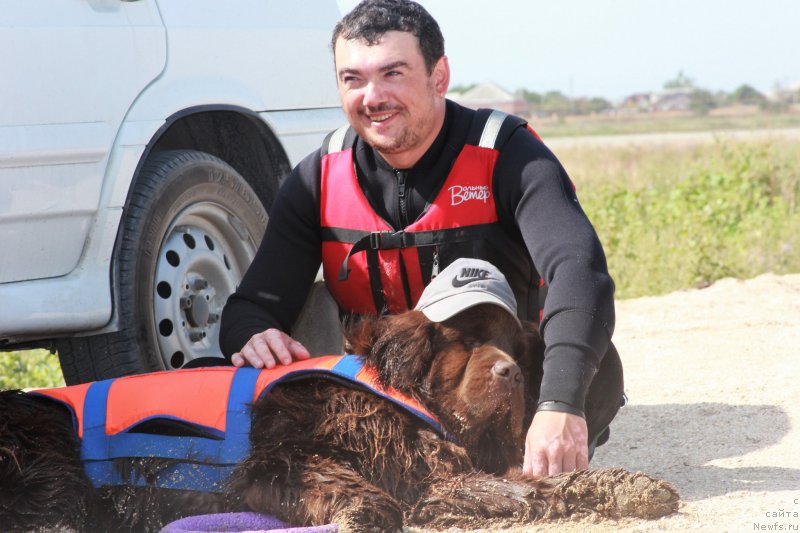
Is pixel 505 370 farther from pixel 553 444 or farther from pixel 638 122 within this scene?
pixel 638 122

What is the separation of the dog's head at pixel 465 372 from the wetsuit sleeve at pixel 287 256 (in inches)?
25.5

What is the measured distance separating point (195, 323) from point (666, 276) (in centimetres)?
446

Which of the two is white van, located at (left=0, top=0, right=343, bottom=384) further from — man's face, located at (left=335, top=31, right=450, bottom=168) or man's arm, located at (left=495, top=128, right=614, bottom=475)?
man's arm, located at (left=495, top=128, right=614, bottom=475)

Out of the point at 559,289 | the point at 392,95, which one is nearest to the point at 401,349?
the point at 559,289

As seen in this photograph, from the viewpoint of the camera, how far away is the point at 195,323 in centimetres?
404

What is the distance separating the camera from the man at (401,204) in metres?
3.13

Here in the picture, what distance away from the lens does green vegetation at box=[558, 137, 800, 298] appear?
7.55m

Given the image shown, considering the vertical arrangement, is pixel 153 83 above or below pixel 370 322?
above

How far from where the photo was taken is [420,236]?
322cm

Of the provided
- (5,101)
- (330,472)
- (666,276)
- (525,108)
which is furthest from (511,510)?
(525,108)

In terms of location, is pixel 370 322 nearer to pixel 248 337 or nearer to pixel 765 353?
pixel 248 337

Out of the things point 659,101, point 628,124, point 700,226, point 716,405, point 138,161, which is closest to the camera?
point 138,161

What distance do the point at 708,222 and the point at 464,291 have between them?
6363 mm

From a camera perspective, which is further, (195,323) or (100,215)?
(195,323)
